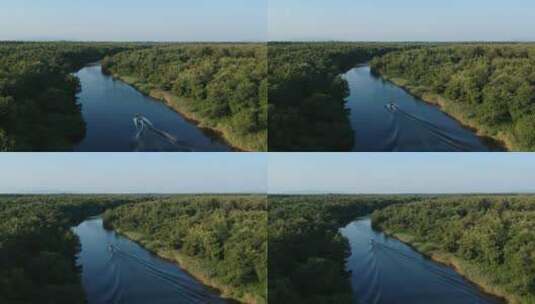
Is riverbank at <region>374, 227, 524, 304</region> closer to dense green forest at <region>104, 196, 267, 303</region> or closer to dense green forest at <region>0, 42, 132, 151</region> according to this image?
dense green forest at <region>104, 196, 267, 303</region>

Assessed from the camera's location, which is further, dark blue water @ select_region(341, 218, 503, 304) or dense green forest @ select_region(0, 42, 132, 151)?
dark blue water @ select_region(341, 218, 503, 304)

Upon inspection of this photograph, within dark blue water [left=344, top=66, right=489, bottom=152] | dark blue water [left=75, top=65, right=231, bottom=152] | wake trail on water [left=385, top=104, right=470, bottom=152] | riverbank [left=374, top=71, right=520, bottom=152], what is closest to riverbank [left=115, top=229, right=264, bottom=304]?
dark blue water [left=75, top=65, right=231, bottom=152]

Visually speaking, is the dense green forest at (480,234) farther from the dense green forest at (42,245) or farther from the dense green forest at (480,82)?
the dense green forest at (42,245)

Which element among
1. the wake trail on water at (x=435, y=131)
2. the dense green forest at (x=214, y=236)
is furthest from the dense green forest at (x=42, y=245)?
the wake trail on water at (x=435, y=131)

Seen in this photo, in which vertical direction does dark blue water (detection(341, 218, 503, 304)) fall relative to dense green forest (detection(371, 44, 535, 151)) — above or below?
below

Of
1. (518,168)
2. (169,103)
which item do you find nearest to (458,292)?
(518,168)

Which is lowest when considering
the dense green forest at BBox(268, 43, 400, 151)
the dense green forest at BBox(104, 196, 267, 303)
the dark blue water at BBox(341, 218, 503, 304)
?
the dark blue water at BBox(341, 218, 503, 304)

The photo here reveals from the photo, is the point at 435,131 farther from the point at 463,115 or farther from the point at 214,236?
the point at 214,236
